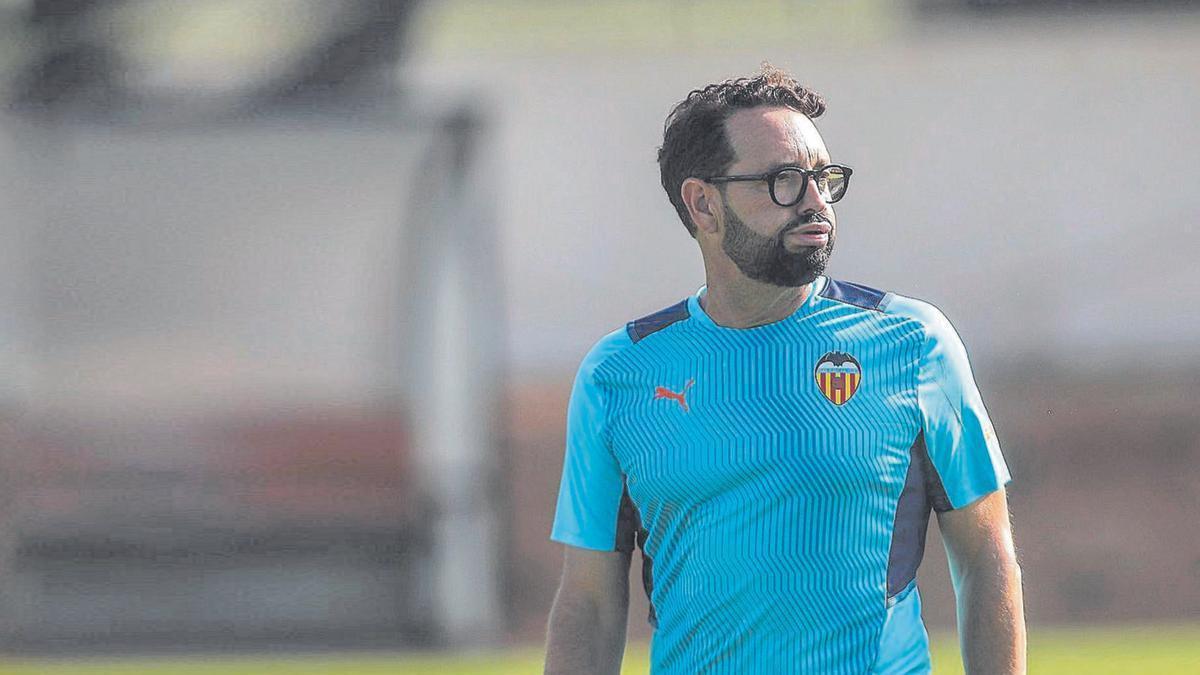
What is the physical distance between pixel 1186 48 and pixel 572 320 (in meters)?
7.29

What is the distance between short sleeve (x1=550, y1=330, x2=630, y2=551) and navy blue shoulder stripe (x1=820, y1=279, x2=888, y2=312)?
336mm

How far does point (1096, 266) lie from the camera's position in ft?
55.0

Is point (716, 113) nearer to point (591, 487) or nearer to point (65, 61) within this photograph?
point (591, 487)

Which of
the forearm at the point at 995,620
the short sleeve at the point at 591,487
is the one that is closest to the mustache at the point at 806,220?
the short sleeve at the point at 591,487

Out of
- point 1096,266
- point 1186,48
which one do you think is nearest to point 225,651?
point 1096,266

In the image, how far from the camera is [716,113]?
2.16 meters

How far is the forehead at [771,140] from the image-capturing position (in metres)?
2.09

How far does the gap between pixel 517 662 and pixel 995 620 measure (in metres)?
7.76

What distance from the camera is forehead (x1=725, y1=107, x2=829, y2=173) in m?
2.09

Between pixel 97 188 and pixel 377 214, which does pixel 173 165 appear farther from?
pixel 377 214

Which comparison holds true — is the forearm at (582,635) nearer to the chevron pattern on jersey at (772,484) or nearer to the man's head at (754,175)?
the chevron pattern on jersey at (772,484)

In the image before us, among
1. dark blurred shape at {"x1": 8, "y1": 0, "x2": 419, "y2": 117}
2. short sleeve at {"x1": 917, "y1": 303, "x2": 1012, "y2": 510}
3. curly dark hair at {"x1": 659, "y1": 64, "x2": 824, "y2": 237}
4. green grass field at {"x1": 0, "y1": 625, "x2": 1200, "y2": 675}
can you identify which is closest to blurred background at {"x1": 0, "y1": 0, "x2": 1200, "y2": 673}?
dark blurred shape at {"x1": 8, "y1": 0, "x2": 419, "y2": 117}

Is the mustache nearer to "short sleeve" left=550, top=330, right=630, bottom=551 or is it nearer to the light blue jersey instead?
the light blue jersey

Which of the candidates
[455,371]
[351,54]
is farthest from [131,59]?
[455,371]
